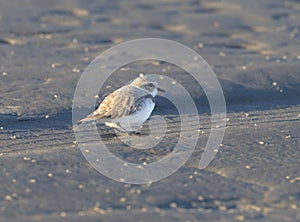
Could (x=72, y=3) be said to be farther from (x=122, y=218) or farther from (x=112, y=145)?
(x=122, y=218)

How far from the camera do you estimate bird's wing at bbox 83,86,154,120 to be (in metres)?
7.09

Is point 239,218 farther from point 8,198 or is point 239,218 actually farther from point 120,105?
point 120,105

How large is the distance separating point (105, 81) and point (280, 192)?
3709 mm

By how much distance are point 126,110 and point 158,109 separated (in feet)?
4.30

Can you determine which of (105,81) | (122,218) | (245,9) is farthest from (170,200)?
(245,9)

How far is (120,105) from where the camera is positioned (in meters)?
7.12

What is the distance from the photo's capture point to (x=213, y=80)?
30.3ft

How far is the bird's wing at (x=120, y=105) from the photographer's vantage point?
7086 mm

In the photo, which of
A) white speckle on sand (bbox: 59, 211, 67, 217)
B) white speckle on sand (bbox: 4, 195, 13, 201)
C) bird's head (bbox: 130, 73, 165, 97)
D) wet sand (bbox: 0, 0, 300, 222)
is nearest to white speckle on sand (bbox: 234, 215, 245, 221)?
wet sand (bbox: 0, 0, 300, 222)

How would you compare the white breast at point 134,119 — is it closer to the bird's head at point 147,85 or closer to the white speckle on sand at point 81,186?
the bird's head at point 147,85

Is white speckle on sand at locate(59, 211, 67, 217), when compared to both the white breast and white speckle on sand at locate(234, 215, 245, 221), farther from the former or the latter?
the white breast

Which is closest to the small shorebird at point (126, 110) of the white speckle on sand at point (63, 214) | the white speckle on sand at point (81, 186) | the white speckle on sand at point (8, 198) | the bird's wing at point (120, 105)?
the bird's wing at point (120, 105)

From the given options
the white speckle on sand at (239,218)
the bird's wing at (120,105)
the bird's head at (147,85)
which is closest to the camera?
the white speckle on sand at (239,218)

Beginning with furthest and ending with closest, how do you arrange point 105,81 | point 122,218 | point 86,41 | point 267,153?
1. point 86,41
2. point 105,81
3. point 267,153
4. point 122,218
